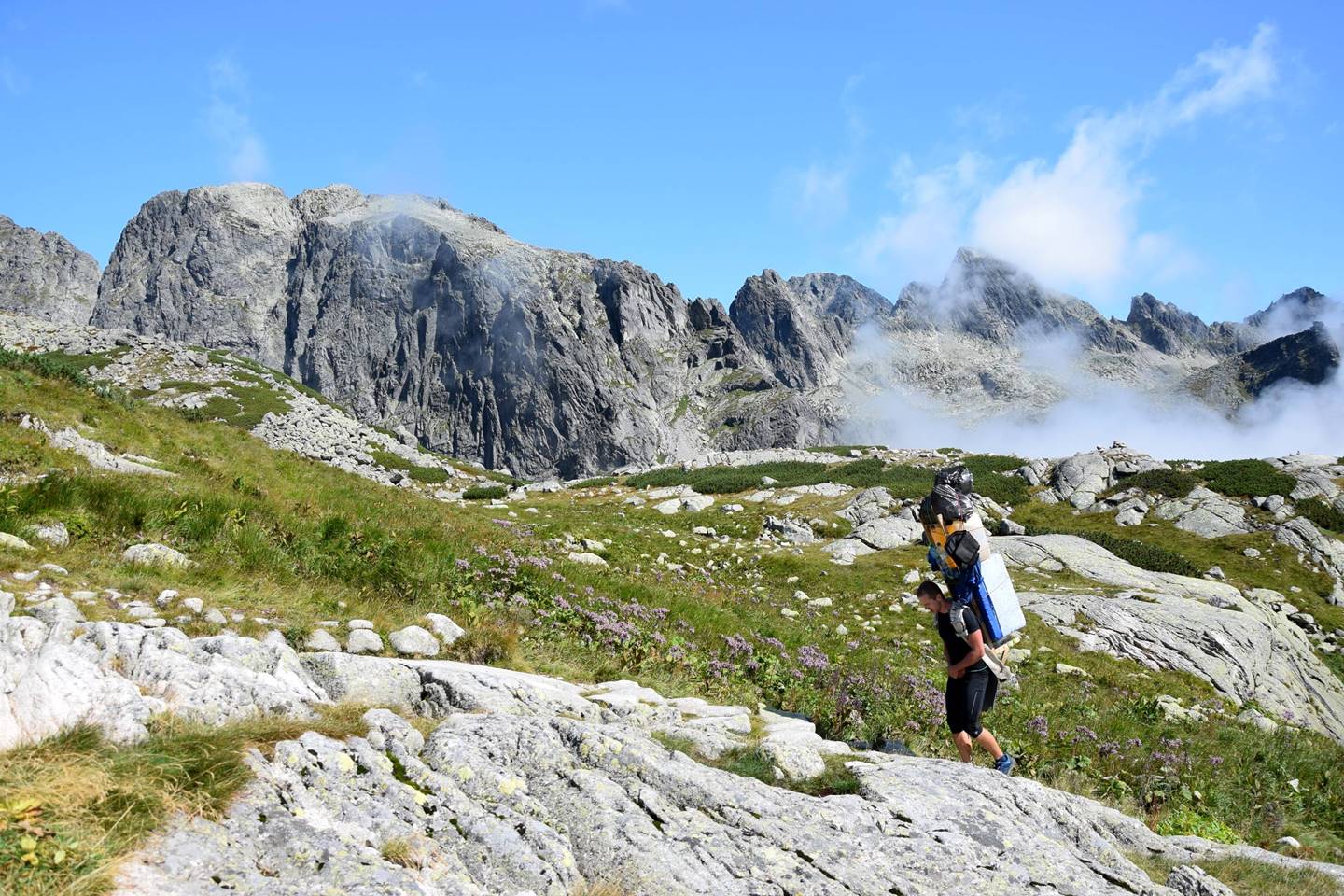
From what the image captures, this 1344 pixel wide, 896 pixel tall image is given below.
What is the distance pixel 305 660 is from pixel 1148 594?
106ft

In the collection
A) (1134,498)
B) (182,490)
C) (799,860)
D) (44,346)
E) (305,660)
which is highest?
(44,346)

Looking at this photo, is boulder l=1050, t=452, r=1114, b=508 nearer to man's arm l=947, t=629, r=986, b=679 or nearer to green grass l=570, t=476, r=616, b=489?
green grass l=570, t=476, r=616, b=489

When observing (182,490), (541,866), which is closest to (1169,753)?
(541,866)

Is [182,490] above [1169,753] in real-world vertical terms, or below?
above

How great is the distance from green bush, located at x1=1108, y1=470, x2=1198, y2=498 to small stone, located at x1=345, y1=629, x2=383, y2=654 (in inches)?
2490

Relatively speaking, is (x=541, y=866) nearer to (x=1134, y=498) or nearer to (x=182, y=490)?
(x=182, y=490)

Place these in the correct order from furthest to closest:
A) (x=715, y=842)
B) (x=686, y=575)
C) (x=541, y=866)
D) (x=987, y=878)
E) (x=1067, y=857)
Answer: (x=686, y=575) < (x=1067, y=857) < (x=987, y=878) < (x=715, y=842) < (x=541, y=866)

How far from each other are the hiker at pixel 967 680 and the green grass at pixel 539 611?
135 centimetres

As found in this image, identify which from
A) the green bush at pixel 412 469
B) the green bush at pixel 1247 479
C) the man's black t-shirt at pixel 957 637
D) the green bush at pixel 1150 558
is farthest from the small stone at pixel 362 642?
the green bush at pixel 412 469

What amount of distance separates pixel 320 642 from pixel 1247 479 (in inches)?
2728

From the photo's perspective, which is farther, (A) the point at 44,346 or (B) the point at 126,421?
(A) the point at 44,346

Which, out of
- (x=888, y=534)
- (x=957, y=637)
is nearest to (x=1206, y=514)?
(x=888, y=534)

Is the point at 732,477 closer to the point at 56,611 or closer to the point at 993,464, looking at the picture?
the point at 993,464

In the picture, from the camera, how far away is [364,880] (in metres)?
3.51
